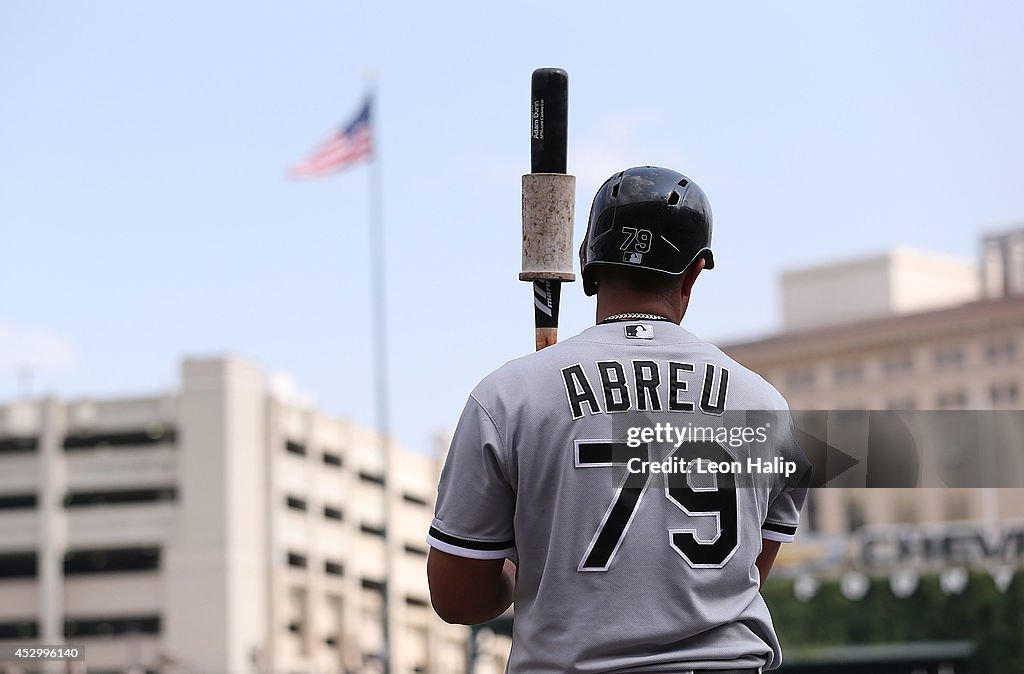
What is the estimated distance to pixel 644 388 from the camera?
9.32 feet

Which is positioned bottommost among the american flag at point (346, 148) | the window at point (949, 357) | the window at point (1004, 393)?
the window at point (1004, 393)

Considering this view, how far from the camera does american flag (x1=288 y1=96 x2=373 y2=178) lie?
141 feet

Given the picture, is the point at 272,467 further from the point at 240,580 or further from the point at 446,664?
the point at 446,664

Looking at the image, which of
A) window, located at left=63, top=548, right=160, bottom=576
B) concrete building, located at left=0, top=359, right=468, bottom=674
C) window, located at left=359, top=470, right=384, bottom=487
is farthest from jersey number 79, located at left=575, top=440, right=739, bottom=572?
window, located at left=359, top=470, right=384, bottom=487

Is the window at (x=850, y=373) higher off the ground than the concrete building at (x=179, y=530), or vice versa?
the window at (x=850, y=373)

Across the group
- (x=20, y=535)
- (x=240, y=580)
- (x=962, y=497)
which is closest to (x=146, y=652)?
(x=240, y=580)


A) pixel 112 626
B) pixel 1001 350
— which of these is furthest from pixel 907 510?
pixel 112 626

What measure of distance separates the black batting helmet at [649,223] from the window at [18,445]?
92.4 m

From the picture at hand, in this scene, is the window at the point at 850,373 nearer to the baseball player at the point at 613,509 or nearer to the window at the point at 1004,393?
the window at the point at 1004,393

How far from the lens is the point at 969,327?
372 ft

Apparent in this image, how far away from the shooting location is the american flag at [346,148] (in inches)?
1693

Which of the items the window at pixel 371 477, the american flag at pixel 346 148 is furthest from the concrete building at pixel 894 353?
the american flag at pixel 346 148

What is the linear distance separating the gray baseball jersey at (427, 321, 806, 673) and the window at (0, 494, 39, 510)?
303ft

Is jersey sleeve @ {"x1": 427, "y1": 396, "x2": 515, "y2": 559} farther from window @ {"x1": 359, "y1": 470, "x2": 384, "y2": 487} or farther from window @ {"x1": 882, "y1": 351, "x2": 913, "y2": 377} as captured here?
window @ {"x1": 882, "y1": 351, "x2": 913, "y2": 377}
